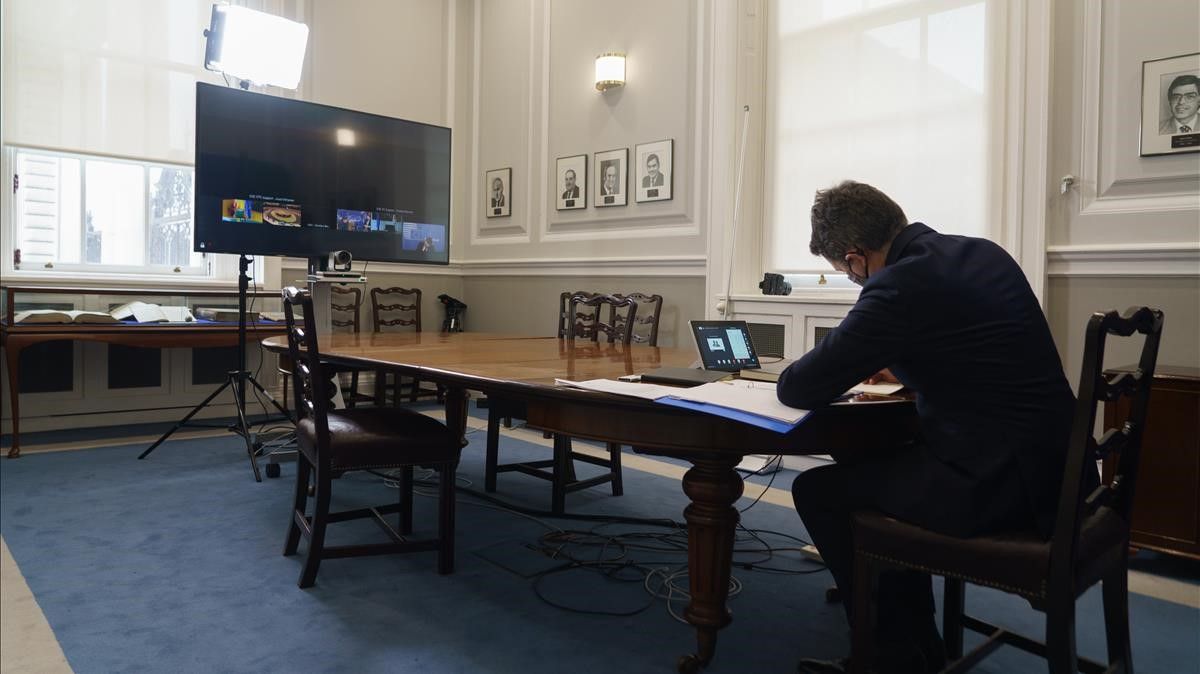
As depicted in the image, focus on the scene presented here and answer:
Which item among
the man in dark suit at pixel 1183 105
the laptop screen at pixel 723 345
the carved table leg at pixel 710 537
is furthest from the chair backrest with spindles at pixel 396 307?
the man in dark suit at pixel 1183 105

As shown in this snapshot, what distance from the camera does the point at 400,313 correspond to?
241 inches

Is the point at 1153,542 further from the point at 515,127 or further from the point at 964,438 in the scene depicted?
the point at 515,127

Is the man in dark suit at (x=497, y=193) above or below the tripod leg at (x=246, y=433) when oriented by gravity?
above

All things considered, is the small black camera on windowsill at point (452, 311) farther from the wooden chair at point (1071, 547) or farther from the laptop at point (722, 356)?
the wooden chair at point (1071, 547)

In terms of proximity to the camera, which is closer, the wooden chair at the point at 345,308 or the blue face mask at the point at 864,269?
the blue face mask at the point at 864,269

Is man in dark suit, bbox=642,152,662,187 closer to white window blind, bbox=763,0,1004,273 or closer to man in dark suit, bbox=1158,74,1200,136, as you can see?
white window blind, bbox=763,0,1004,273

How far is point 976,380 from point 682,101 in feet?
12.3

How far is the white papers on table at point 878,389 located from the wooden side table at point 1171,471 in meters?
1.19

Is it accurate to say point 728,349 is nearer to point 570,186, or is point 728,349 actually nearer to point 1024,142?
point 1024,142

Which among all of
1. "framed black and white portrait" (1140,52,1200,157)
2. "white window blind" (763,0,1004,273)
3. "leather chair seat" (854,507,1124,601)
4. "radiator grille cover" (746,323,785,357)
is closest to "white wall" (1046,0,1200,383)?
"framed black and white portrait" (1140,52,1200,157)

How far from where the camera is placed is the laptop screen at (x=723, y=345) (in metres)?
1.89

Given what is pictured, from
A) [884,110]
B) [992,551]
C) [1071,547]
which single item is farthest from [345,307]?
[1071,547]

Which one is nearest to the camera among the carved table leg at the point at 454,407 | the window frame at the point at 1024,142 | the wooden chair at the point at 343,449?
the wooden chair at the point at 343,449

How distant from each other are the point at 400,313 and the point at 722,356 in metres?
4.61
